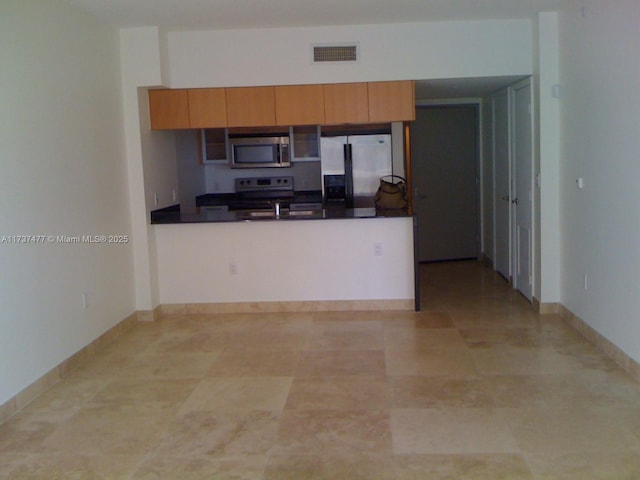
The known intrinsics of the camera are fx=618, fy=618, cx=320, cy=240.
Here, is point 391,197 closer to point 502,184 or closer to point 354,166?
point 354,166

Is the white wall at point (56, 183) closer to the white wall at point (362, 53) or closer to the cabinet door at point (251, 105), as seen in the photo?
the white wall at point (362, 53)

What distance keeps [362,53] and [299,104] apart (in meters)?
0.70

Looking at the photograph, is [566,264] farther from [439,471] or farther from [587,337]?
[439,471]

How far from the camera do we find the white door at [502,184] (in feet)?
21.1

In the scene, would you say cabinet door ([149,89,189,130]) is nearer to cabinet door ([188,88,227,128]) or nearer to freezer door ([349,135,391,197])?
cabinet door ([188,88,227,128])

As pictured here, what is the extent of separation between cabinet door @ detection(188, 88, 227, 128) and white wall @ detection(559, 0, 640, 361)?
9.37 feet

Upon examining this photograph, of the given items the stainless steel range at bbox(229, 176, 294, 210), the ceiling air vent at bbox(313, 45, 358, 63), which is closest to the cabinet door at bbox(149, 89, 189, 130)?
the ceiling air vent at bbox(313, 45, 358, 63)

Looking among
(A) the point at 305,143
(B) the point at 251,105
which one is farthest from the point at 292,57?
(A) the point at 305,143

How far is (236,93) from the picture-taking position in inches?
215

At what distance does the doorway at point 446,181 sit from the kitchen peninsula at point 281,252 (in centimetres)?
249

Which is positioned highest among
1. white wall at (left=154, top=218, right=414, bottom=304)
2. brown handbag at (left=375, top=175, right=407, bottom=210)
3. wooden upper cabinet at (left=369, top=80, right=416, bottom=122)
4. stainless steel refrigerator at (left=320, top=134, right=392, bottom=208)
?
wooden upper cabinet at (left=369, top=80, right=416, bottom=122)

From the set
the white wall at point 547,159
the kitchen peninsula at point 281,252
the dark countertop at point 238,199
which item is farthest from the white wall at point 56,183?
the white wall at point 547,159

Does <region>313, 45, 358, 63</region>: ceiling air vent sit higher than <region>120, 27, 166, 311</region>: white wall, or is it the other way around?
<region>313, 45, 358, 63</region>: ceiling air vent

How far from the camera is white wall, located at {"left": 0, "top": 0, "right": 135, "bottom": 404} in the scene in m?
3.53
